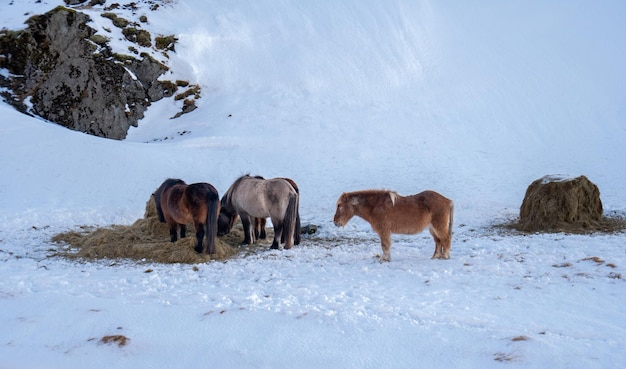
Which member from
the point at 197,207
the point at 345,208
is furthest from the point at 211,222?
the point at 345,208

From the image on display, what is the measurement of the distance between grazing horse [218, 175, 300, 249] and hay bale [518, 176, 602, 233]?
17.4ft

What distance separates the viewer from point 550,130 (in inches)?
972

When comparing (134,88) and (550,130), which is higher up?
(134,88)

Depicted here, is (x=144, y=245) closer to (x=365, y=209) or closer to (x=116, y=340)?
(x=116, y=340)

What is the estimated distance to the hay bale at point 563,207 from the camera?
1045 cm

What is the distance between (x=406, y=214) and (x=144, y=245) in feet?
15.4

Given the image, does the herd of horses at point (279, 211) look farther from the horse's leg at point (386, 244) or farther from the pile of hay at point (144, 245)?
the pile of hay at point (144, 245)

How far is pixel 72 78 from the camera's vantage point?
2586cm

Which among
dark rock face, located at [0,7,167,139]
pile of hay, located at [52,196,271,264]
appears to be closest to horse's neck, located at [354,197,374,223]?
pile of hay, located at [52,196,271,264]

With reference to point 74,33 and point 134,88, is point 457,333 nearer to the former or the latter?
point 134,88

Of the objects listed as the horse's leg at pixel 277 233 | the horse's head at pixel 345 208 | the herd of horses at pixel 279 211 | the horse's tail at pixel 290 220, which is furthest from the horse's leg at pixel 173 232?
the horse's head at pixel 345 208

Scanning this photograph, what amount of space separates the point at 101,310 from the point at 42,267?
8.69 feet

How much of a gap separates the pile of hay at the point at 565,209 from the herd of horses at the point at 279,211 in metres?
3.58

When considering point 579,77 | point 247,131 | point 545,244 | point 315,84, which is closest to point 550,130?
point 579,77
